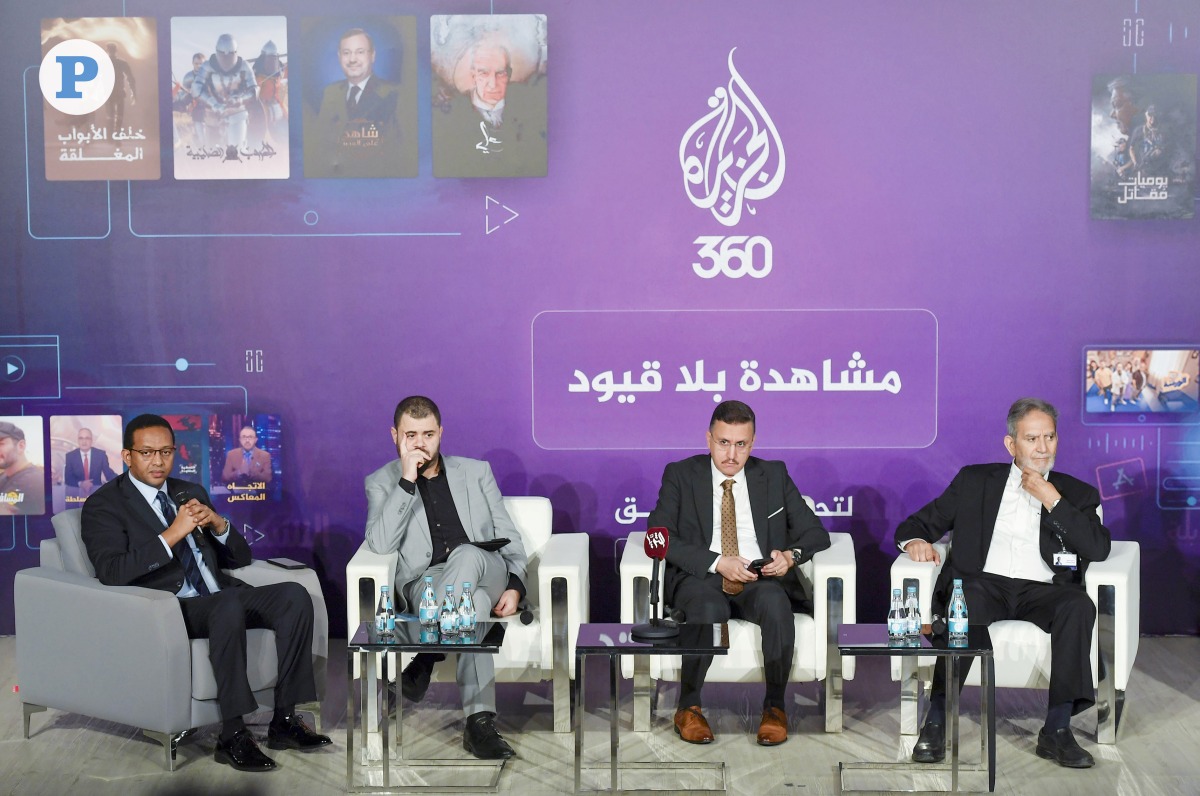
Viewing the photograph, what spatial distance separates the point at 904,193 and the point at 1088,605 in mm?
1971

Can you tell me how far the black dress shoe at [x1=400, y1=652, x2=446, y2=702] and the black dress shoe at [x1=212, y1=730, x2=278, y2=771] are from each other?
1.82ft

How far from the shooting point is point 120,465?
18.9 feet

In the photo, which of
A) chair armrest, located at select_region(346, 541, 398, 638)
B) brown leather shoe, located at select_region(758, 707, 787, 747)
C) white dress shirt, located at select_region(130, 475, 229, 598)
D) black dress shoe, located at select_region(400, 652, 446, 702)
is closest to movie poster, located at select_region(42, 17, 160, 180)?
white dress shirt, located at select_region(130, 475, 229, 598)

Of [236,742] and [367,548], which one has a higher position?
[367,548]

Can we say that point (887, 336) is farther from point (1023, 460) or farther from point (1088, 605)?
point (1088, 605)

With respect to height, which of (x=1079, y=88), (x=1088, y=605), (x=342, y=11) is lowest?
(x=1088, y=605)

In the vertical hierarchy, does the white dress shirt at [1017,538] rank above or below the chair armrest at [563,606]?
above

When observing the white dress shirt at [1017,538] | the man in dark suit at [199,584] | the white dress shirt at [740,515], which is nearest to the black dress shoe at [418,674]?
the man in dark suit at [199,584]

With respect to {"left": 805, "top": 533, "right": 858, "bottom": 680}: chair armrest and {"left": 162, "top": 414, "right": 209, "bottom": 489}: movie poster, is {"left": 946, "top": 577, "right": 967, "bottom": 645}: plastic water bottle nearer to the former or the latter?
{"left": 805, "top": 533, "right": 858, "bottom": 680}: chair armrest

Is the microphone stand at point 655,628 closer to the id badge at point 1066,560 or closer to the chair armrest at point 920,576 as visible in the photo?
the chair armrest at point 920,576

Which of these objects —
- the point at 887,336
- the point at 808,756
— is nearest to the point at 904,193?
the point at 887,336

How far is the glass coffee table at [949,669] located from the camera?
395cm

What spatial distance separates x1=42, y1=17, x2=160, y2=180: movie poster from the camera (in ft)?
18.4

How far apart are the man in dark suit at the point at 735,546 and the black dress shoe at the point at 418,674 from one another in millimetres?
864
